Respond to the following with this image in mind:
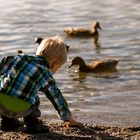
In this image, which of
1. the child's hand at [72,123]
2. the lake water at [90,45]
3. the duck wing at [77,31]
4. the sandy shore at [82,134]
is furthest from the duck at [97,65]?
the child's hand at [72,123]

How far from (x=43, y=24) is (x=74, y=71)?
4.80m

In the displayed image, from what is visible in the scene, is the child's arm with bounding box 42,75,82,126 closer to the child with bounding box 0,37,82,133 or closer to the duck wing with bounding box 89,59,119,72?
the child with bounding box 0,37,82,133

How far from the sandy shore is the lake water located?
25.9 inches

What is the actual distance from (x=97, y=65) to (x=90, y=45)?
266 cm

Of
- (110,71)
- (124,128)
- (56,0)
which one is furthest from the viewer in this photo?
(56,0)

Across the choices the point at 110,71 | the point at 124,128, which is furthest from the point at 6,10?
the point at 124,128

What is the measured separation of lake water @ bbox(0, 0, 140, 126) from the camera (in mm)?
8492

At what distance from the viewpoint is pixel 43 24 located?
55.3 feet

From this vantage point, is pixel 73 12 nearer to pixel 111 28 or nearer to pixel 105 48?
pixel 111 28

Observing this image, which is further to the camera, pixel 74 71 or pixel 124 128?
pixel 74 71

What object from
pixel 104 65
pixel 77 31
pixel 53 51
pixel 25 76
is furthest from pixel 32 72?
pixel 77 31

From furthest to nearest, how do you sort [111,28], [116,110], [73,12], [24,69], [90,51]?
1. [73,12]
2. [111,28]
3. [90,51]
4. [116,110]
5. [24,69]

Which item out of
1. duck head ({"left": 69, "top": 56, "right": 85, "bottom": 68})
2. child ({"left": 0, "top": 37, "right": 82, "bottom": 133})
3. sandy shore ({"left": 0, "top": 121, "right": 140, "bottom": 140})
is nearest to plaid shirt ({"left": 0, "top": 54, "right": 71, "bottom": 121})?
child ({"left": 0, "top": 37, "right": 82, "bottom": 133})

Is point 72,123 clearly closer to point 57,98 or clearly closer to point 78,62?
point 57,98
